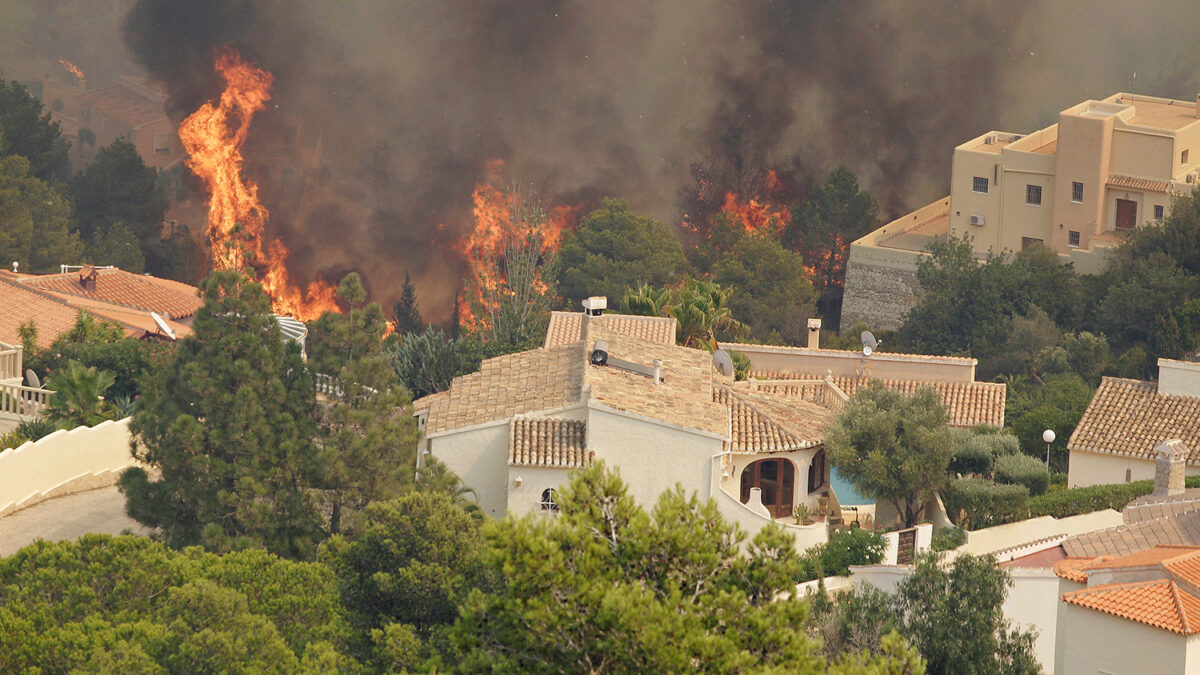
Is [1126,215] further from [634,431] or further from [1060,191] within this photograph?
[634,431]

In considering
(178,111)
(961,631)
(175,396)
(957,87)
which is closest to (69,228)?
(178,111)

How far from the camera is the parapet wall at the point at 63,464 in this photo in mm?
39438

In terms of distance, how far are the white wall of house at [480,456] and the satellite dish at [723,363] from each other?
735 centimetres

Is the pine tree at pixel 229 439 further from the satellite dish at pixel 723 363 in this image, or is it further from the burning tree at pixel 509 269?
the burning tree at pixel 509 269

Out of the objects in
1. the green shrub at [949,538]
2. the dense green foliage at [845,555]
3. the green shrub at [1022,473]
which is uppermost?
the green shrub at [1022,473]

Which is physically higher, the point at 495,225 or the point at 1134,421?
the point at 495,225

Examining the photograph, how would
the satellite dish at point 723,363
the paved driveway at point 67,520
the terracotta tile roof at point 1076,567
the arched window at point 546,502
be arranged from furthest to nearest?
the satellite dish at point 723,363, the paved driveway at point 67,520, the arched window at point 546,502, the terracotta tile roof at point 1076,567

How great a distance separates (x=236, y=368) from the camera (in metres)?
35.7

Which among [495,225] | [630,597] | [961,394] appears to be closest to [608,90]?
[495,225]

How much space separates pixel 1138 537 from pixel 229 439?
15.7 meters

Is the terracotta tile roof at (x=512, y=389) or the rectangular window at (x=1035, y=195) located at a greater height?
the rectangular window at (x=1035, y=195)

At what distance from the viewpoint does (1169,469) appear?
40.8 m

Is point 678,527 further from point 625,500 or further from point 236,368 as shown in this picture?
point 236,368

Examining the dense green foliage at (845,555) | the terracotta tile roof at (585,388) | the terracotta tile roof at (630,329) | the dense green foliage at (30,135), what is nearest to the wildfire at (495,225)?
the dense green foliage at (30,135)
